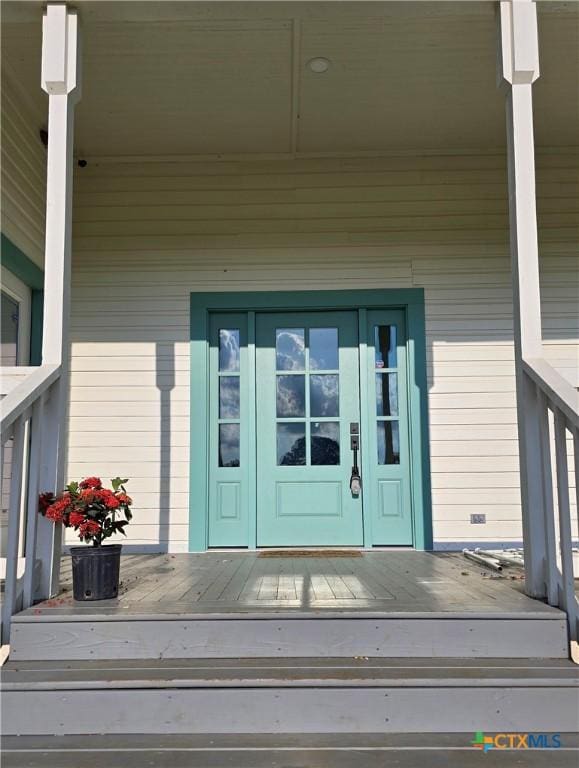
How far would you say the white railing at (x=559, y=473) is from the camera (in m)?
2.38

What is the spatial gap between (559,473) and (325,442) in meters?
2.25

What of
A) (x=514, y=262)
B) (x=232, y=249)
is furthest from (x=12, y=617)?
(x=232, y=249)

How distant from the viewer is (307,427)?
462 cm

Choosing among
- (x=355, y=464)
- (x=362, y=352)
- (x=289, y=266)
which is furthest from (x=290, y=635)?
(x=289, y=266)

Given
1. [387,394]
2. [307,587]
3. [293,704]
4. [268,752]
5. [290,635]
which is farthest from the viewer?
[387,394]

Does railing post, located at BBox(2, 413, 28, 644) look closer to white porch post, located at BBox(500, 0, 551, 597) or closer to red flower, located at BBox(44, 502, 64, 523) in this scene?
red flower, located at BBox(44, 502, 64, 523)

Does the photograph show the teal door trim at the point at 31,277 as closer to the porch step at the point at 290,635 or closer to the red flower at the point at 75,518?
the red flower at the point at 75,518

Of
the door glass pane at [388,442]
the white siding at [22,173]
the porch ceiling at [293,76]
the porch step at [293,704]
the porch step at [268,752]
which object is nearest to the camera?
the porch step at [268,752]

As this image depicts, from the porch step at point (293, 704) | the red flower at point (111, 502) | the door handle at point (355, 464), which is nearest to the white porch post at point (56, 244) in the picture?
the red flower at point (111, 502)

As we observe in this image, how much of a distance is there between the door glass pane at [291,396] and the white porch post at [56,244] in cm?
208

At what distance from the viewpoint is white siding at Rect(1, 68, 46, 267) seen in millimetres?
3834

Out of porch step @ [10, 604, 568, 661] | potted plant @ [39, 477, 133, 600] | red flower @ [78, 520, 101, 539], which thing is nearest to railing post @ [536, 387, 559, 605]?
porch step @ [10, 604, 568, 661]

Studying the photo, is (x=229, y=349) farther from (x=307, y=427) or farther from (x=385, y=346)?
(x=385, y=346)

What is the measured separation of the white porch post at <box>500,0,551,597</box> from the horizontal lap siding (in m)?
1.80
